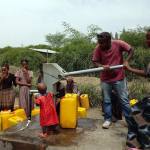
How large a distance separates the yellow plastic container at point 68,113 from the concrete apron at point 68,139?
106mm

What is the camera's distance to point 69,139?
5816mm

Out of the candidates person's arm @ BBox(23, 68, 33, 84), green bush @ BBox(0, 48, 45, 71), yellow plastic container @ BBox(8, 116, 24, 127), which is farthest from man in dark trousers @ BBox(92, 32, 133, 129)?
green bush @ BBox(0, 48, 45, 71)

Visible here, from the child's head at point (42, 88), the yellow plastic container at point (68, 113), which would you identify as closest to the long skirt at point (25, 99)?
the yellow plastic container at point (68, 113)

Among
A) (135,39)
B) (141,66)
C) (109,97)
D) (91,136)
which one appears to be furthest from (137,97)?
(135,39)

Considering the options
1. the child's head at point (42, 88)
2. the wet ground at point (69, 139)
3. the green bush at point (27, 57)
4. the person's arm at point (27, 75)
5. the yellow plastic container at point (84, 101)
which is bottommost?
the yellow plastic container at point (84, 101)

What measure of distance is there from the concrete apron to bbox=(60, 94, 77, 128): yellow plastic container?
106mm

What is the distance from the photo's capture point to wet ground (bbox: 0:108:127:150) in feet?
18.1

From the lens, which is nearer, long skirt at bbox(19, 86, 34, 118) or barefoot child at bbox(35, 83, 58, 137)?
barefoot child at bbox(35, 83, 58, 137)

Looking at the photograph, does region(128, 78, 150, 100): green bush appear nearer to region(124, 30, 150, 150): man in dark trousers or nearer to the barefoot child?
the barefoot child

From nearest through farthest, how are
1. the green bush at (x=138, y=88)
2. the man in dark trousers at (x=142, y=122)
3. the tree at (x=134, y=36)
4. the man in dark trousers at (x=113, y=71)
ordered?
the man in dark trousers at (x=142, y=122)
the man in dark trousers at (x=113, y=71)
the green bush at (x=138, y=88)
the tree at (x=134, y=36)

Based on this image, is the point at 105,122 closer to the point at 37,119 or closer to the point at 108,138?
the point at 108,138

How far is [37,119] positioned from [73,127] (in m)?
0.93

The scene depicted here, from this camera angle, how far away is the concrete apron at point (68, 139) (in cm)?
552

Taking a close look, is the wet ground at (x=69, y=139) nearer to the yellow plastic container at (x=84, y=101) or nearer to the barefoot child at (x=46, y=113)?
the barefoot child at (x=46, y=113)
